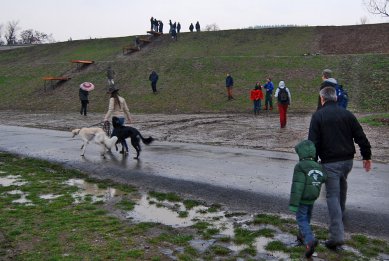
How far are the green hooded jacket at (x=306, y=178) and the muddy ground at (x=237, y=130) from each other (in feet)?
21.3

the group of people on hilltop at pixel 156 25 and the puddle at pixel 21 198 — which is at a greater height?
the group of people on hilltop at pixel 156 25

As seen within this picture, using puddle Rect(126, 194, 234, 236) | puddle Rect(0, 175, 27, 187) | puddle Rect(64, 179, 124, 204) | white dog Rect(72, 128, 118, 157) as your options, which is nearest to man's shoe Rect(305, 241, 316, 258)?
puddle Rect(126, 194, 234, 236)

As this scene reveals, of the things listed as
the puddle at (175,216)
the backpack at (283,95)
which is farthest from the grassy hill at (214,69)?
the puddle at (175,216)

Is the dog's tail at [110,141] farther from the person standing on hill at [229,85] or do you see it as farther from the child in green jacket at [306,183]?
the person standing on hill at [229,85]

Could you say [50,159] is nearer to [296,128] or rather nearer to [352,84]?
[296,128]

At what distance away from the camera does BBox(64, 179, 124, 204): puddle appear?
8.28m

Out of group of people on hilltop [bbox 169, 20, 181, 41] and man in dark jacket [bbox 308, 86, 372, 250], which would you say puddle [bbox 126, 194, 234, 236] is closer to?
man in dark jacket [bbox 308, 86, 372, 250]

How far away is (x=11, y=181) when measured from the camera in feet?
32.2

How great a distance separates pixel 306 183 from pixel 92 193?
15.6ft

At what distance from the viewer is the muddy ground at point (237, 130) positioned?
1405cm

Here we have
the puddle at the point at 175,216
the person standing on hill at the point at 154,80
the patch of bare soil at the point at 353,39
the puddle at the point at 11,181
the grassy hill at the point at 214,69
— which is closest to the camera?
the puddle at the point at 175,216

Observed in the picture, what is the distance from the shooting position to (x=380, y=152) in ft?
40.0

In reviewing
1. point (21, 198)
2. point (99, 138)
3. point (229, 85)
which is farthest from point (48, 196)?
point (229, 85)

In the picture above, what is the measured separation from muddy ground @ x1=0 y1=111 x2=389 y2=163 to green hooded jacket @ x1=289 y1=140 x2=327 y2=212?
6.49 metres
